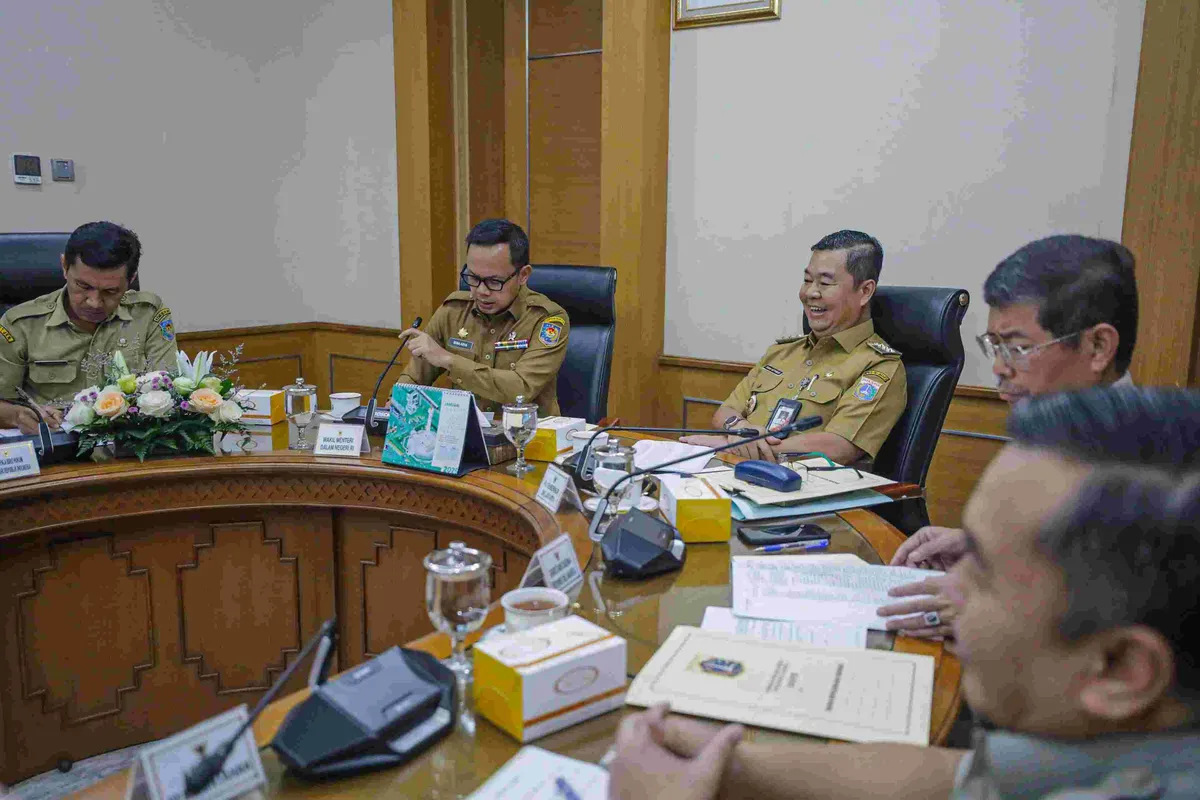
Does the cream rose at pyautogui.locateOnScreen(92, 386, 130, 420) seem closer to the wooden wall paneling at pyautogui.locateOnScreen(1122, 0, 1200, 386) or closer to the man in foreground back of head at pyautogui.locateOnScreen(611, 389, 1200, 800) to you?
the man in foreground back of head at pyautogui.locateOnScreen(611, 389, 1200, 800)

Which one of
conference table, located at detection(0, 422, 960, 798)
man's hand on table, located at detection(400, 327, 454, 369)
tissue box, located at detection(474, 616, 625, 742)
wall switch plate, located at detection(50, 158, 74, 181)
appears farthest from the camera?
wall switch plate, located at detection(50, 158, 74, 181)

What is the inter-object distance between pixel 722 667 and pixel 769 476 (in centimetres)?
72

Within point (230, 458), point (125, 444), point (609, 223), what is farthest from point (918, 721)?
point (609, 223)

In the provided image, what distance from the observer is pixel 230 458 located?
1993 mm

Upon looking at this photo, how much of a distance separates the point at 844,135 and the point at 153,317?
7.88 feet

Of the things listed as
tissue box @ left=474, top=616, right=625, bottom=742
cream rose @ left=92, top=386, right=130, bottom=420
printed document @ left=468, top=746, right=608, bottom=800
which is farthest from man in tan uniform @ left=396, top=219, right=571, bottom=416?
printed document @ left=468, top=746, right=608, bottom=800

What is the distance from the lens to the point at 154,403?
192 cm

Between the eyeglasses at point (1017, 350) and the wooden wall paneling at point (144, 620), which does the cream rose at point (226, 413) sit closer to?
the wooden wall paneling at point (144, 620)

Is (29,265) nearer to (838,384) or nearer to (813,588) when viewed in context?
(838,384)

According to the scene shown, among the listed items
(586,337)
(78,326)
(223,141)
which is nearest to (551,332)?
(586,337)

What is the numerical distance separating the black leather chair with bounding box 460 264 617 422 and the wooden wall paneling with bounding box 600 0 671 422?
67cm

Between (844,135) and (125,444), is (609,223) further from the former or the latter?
(125,444)

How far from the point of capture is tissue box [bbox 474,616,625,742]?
0.83 m

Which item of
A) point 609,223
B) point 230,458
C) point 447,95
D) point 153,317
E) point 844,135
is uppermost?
point 447,95
